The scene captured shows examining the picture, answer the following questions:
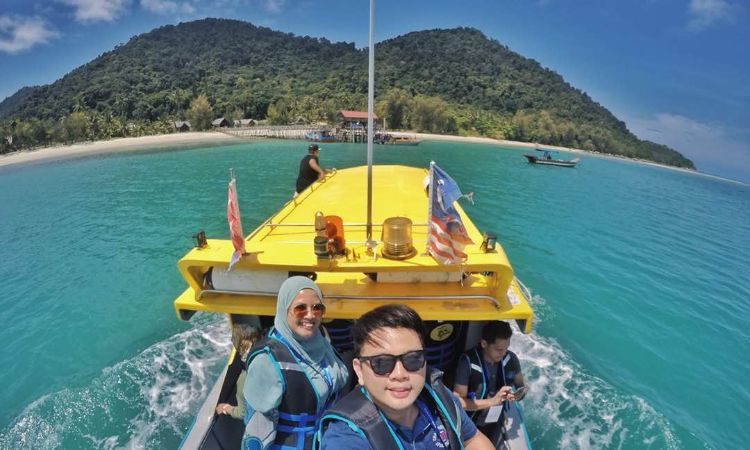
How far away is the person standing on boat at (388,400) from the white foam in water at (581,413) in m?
4.37

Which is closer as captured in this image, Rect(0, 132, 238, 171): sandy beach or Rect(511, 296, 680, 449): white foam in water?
Rect(511, 296, 680, 449): white foam in water

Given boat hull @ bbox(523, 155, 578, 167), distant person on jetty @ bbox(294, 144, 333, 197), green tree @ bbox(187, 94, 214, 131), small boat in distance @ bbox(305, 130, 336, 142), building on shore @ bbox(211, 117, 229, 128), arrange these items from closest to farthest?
distant person on jetty @ bbox(294, 144, 333, 197)
boat hull @ bbox(523, 155, 578, 167)
small boat in distance @ bbox(305, 130, 336, 142)
green tree @ bbox(187, 94, 214, 131)
building on shore @ bbox(211, 117, 229, 128)

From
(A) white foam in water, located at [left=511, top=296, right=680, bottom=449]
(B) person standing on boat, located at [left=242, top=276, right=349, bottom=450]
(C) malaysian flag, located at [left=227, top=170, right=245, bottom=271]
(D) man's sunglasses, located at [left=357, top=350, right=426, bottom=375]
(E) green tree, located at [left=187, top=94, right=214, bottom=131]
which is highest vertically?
(E) green tree, located at [left=187, top=94, right=214, bottom=131]

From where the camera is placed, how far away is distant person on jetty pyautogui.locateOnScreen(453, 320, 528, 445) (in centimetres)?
316

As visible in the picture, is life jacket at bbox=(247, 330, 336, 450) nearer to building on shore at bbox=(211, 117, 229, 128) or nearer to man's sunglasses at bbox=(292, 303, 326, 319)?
man's sunglasses at bbox=(292, 303, 326, 319)

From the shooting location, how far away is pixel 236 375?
4.03 meters

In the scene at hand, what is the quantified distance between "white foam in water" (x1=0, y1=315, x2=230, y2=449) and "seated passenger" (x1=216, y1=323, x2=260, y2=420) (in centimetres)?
169

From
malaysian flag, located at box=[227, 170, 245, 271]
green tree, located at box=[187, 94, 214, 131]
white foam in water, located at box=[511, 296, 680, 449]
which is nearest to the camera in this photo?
malaysian flag, located at box=[227, 170, 245, 271]

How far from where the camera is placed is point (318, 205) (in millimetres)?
6105

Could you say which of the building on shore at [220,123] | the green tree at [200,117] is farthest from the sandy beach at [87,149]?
the building on shore at [220,123]

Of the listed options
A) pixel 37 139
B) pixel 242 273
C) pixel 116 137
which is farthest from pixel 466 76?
pixel 242 273

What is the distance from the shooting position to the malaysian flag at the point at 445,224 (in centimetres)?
306

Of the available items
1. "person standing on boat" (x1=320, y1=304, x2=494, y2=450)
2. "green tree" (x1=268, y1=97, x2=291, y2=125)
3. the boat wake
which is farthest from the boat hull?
"green tree" (x1=268, y1=97, x2=291, y2=125)

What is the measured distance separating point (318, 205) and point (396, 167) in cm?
362
